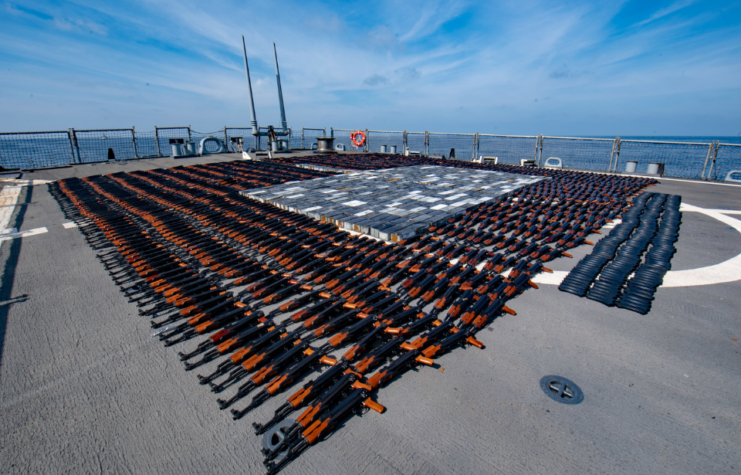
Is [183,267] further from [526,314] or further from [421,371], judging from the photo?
[526,314]

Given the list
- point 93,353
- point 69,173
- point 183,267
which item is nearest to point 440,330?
point 93,353

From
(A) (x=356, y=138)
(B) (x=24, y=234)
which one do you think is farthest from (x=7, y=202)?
(A) (x=356, y=138)

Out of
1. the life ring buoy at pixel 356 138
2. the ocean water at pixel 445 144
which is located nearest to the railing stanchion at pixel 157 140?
the ocean water at pixel 445 144

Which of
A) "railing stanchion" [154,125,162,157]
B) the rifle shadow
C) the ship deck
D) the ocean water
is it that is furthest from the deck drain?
Result: "railing stanchion" [154,125,162,157]

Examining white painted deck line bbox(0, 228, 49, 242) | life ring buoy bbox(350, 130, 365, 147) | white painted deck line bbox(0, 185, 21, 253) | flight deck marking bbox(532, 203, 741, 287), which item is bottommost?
flight deck marking bbox(532, 203, 741, 287)

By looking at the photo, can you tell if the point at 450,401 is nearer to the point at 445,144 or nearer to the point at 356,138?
the point at 445,144

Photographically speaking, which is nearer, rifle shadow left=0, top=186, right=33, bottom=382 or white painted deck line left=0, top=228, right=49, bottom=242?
rifle shadow left=0, top=186, right=33, bottom=382

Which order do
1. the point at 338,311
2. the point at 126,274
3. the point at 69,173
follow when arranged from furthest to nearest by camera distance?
1. the point at 69,173
2. the point at 126,274
3. the point at 338,311

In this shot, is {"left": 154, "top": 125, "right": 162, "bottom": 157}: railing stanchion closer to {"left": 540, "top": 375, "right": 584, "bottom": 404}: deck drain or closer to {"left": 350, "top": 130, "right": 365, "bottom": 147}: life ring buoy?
{"left": 350, "top": 130, "right": 365, "bottom": 147}: life ring buoy
